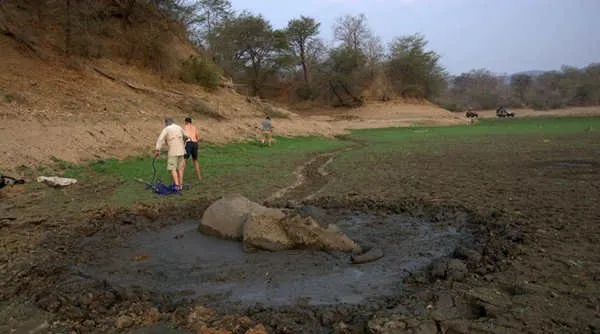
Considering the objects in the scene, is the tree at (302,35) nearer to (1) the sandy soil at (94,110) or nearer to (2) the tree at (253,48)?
(2) the tree at (253,48)

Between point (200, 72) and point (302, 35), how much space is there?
108 feet

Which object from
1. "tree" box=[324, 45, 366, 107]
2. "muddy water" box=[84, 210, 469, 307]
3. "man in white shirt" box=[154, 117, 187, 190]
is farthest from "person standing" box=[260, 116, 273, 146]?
"tree" box=[324, 45, 366, 107]

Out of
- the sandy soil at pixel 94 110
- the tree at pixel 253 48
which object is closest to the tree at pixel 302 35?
the tree at pixel 253 48

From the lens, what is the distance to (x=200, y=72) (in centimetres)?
2716

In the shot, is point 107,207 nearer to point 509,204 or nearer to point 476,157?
point 509,204

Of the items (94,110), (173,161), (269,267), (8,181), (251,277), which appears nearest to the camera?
(251,277)

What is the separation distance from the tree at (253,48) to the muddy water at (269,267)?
42.5m

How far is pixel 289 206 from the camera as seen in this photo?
977 centimetres

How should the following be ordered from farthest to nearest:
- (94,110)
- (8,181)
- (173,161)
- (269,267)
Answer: (94,110)
(173,161)
(8,181)
(269,267)

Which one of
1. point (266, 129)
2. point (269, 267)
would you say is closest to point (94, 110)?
point (266, 129)

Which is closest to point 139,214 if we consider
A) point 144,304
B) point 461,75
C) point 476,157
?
point 144,304

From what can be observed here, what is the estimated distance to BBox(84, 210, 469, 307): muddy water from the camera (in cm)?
562

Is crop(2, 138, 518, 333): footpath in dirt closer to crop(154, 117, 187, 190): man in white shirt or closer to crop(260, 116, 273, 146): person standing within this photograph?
crop(154, 117, 187, 190): man in white shirt

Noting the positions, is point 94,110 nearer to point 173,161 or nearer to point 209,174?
point 209,174
